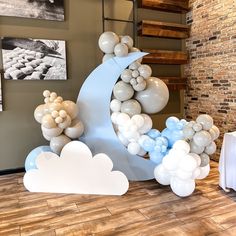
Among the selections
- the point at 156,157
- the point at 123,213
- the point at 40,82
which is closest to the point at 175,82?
the point at 156,157

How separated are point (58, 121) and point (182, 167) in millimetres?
1471

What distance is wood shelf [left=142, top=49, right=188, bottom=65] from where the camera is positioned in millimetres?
4160

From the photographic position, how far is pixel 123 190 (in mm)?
2830

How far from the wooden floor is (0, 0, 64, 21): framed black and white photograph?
92.5 inches

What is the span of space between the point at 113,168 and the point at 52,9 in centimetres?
243

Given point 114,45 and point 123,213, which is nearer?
point 123,213

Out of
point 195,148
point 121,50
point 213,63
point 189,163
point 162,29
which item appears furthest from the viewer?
point 162,29

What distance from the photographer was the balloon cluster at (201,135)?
258 cm

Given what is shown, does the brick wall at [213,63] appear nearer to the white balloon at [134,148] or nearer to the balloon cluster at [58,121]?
the white balloon at [134,148]

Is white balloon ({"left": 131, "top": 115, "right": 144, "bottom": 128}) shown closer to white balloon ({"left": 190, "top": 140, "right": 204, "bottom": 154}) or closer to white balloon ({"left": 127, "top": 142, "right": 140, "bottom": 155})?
white balloon ({"left": 127, "top": 142, "right": 140, "bottom": 155})

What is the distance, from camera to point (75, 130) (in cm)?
300

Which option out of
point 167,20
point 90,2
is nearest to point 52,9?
point 90,2

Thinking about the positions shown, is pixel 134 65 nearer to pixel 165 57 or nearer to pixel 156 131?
pixel 156 131

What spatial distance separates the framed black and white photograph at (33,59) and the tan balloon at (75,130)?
0.98m
